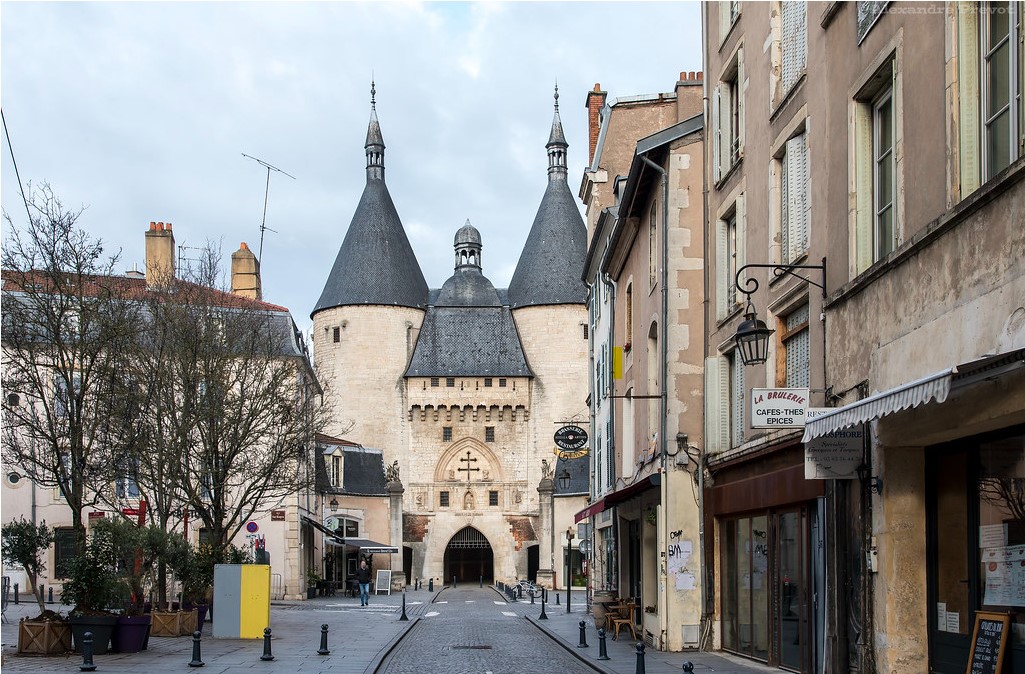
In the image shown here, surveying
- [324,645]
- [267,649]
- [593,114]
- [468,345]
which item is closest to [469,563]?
[468,345]

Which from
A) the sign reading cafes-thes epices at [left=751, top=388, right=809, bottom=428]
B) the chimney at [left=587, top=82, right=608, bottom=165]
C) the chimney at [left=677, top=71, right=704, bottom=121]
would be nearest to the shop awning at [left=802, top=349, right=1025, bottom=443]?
the sign reading cafes-thes epices at [left=751, top=388, right=809, bottom=428]

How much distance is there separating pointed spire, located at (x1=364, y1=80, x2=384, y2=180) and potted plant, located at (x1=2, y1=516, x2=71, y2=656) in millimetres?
60939

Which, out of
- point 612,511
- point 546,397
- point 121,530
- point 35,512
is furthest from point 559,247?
point 121,530

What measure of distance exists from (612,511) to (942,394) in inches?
826

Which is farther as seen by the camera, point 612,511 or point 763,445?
point 612,511

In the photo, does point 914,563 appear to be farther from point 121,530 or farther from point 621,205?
point 621,205

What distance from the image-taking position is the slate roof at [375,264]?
71.9 m

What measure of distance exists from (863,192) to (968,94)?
2453mm

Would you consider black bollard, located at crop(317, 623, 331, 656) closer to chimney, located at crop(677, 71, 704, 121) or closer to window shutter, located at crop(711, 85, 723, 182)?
window shutter, located at crop(711, 85, 723, 182)

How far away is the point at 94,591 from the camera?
1736 centimetres

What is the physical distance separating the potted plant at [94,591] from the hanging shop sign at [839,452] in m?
10.5

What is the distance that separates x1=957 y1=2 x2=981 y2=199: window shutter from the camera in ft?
29.3

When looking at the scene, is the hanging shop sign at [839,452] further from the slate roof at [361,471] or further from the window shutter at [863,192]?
the slate roof at [361,471]

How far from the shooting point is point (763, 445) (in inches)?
593
